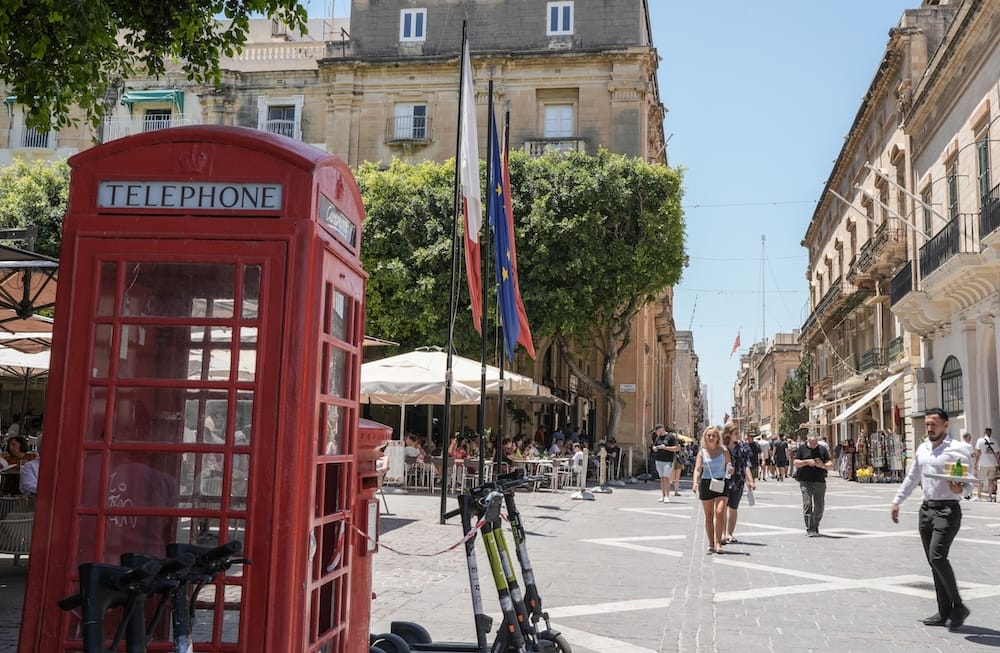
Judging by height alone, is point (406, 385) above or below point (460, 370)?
below

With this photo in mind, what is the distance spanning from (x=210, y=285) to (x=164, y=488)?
76cm

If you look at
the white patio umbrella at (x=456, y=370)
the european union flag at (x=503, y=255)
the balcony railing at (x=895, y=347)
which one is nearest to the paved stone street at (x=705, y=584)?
the white patio umbrella at (x=456, y=370)

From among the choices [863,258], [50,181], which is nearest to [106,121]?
[50,181]

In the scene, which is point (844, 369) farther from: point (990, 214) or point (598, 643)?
point (598, 643)

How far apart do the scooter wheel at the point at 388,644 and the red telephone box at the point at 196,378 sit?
1.42m

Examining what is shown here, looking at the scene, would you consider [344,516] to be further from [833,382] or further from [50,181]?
[833,382]

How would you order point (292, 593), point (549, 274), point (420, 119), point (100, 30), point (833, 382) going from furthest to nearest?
point (833, 382), point (420, 119), point (549, 274), point (100, 30), point (292, 593)

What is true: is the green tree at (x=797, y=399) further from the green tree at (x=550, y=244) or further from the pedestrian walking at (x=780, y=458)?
the green tree at (x=550, y=244)

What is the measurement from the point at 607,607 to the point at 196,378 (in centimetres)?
504

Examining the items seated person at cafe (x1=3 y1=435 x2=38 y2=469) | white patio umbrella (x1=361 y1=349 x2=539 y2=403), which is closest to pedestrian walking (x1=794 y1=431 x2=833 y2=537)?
white patio umbrella (x1=361 y1=349 x2=539 y2=403)

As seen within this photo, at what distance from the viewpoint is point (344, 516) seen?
393 centimetres

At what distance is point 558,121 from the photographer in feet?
109

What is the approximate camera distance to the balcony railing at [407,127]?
3366 cm

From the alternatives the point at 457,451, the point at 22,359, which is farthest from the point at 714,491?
the point at 22,359
